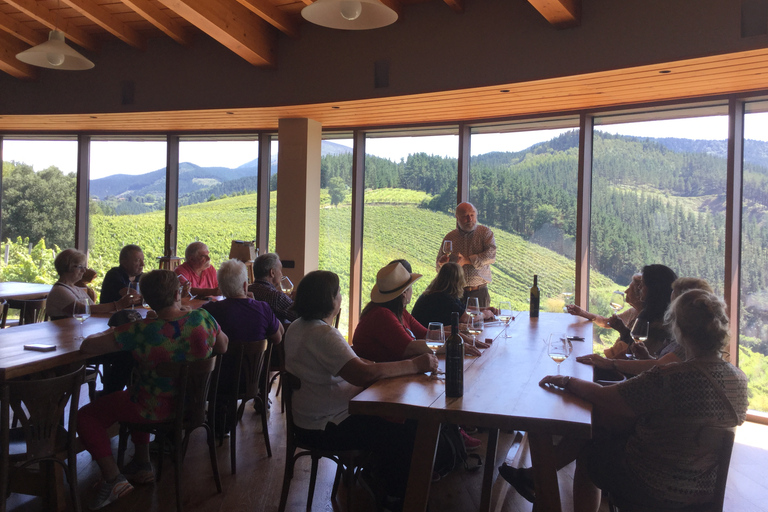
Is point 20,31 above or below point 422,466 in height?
above

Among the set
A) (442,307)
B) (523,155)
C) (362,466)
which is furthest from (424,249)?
(362,466)

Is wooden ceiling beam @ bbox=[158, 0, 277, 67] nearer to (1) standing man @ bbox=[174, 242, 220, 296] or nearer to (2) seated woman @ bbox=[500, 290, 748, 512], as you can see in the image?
(1) standing man @ bbox=[174, 242, 220, 296]

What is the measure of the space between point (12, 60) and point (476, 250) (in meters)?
6.27

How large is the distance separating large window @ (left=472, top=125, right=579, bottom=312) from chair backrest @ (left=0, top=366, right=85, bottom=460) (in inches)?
195

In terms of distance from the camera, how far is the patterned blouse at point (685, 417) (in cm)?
219

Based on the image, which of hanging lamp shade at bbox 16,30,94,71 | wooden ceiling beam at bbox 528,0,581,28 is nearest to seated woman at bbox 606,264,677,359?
wooden ceiling beam at bbox 528,0,581,28

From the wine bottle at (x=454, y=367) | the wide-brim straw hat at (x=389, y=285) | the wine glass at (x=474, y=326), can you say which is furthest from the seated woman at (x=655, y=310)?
the wine bottle at (x=454, y=367)

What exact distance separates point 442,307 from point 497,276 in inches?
121

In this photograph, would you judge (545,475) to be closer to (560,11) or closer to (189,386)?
(189,386)

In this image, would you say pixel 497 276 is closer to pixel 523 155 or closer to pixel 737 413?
pixel 523 155

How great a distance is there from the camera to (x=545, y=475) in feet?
7.39

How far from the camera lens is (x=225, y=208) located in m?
8.24

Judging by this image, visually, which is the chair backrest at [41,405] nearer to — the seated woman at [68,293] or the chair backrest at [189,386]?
the chair backrest at [189,386]

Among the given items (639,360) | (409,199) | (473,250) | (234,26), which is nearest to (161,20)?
(234,26)
